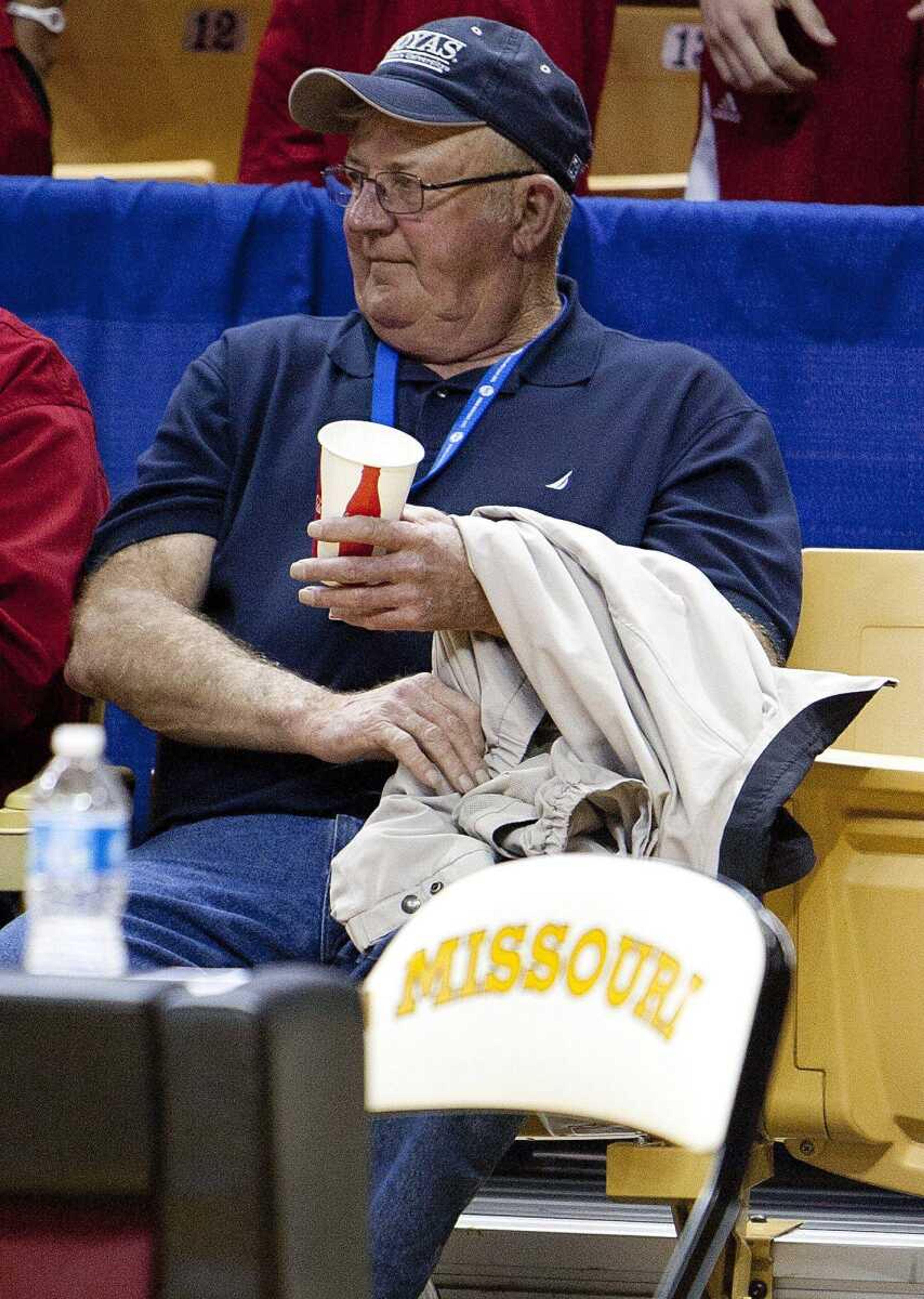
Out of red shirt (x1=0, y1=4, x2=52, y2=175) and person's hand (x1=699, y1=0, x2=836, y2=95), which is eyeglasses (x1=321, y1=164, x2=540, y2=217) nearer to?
person's hand (x1=699, y1=0, x2=836, y2=95)

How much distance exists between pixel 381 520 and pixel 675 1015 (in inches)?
32.0

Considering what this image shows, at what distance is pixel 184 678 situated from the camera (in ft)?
7.06

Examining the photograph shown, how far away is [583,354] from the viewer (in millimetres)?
2385

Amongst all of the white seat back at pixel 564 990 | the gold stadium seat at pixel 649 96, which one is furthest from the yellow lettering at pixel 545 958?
the gold stadium seat at pixel 649 96

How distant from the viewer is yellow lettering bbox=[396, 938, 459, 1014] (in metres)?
1.23

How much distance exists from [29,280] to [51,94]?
2056 millimetres

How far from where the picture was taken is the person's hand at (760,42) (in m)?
3.23

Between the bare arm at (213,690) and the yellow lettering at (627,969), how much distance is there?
732 millimetres

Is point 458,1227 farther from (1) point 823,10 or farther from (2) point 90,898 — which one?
(1) point 823,10

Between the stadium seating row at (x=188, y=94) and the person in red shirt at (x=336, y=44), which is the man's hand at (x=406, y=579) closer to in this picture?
the person in red shirt at (x=336, y=44)

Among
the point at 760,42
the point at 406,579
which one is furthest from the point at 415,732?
the point at 760,42

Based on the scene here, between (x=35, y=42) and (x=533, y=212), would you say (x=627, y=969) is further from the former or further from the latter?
(x=35, y=42)

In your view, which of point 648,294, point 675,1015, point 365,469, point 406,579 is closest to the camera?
point 675,1015

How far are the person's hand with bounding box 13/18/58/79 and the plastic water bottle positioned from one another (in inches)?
109
